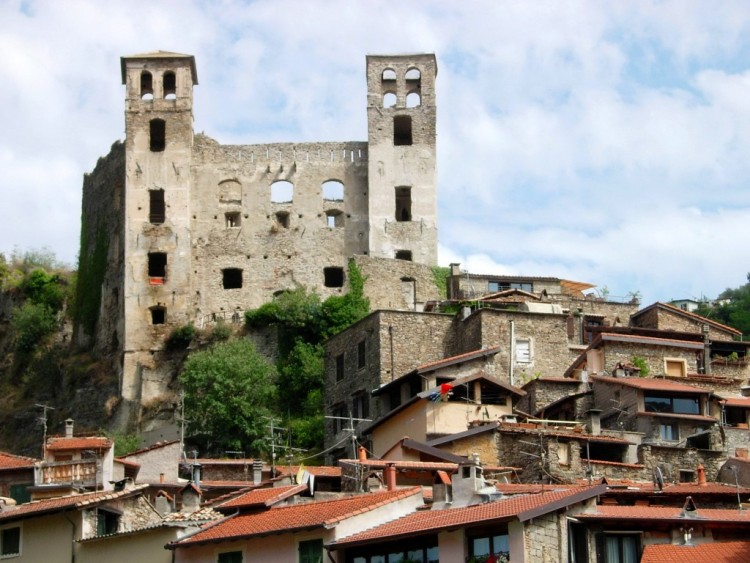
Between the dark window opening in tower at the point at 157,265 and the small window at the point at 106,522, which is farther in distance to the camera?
the dark window opening in tower at the point at 157,265

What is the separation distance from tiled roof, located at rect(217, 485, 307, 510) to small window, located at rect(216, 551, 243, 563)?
2.40 meters

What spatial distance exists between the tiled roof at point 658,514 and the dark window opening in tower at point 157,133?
55.1 metres

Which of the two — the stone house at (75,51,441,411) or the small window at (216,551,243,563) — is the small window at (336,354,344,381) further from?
the small window at (216,551,243,563)

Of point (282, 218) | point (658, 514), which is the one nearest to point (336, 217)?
point (282, 218)

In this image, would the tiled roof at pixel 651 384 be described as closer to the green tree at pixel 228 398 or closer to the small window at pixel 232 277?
the green tree at pixel 228 398

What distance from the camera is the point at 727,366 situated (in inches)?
2616

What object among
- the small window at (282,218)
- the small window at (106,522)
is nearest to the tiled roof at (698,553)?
the small window at (106,522)

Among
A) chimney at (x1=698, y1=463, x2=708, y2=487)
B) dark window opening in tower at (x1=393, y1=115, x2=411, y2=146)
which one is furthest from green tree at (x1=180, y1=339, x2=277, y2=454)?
chimney at (x1=698, y1=463, x2=708, y2=487)

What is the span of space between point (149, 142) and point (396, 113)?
13.0 m

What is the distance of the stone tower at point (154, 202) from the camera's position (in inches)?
3356

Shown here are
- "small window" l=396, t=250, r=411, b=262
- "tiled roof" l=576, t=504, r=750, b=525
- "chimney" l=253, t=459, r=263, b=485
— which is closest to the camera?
"tiled roof" l=576, t=504, r=750, b=525

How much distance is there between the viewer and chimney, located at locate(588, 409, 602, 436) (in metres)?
52.8

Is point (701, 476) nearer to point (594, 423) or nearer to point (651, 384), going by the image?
point (594, 423)

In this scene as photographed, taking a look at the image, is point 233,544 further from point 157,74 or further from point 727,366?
point 157,74
